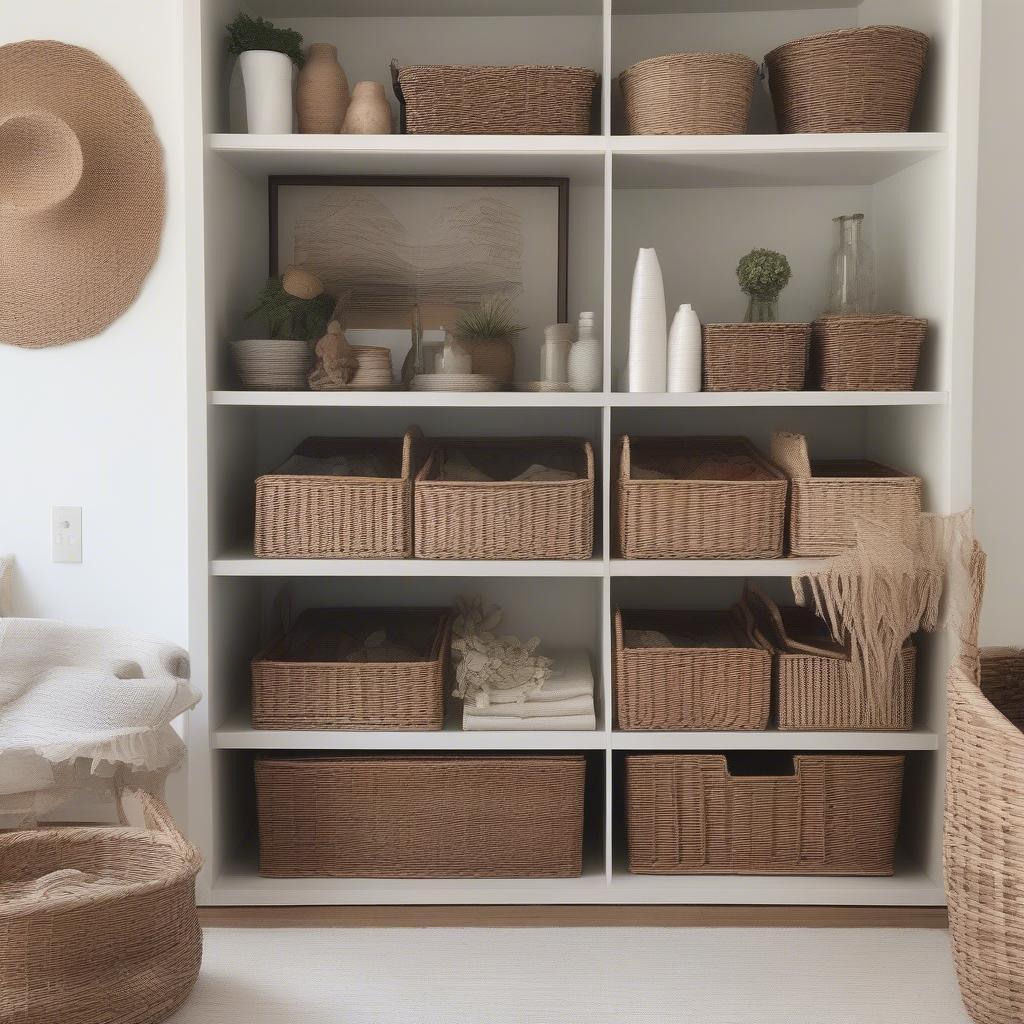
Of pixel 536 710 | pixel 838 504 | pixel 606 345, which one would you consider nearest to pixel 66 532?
pixel 536 710

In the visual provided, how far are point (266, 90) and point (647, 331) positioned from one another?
91 cm

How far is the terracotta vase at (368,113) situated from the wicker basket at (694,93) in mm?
523

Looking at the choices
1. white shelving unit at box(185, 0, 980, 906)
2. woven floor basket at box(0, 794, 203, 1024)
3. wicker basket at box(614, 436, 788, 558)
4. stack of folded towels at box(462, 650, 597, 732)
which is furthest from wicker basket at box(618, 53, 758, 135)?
woven floor basket at box(0, 794, 203, 1024)

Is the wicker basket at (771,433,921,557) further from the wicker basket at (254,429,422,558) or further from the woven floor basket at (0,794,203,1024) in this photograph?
the woven floor basket at (0,794,203,1024)

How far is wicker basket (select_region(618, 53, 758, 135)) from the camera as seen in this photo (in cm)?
234

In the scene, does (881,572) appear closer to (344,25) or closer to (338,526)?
(338,526)

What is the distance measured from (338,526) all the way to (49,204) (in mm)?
900

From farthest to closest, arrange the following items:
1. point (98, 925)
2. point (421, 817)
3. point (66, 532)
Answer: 1. point (66, 532)
2. point (421, 817)
3. point (98, 925)

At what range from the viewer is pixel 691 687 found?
2414mm

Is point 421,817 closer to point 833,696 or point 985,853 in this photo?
point 833,696

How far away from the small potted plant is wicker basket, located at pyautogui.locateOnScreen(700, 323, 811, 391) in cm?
Result: 97

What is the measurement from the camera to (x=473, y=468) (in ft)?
8.45

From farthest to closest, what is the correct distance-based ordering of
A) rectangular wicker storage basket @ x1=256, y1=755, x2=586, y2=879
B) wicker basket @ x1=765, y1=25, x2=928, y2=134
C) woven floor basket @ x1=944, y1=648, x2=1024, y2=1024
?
1. rectangular wicker storage basket @ x1=256, y1=755, x2=586, y2=879
2. wicker basket @ x1=765, y1=25, x2=928, y2=134
3. woven floor basket @ x1=944, y1=648, x2=1024, y2=1024

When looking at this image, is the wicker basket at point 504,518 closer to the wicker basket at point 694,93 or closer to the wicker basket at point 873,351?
the wicker basket at point 873,351
